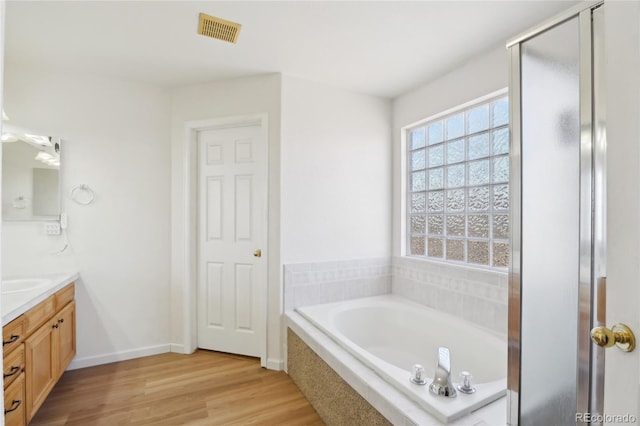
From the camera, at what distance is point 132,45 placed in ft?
6.75

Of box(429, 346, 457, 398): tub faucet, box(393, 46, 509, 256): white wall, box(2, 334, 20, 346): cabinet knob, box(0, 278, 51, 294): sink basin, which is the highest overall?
box(393, 46, 509, 256): white wall

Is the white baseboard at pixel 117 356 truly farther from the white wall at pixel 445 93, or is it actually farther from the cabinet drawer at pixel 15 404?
the white wall at pixel 445 93

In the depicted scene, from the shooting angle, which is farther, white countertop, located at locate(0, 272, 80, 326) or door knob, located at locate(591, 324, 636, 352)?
white countertop, located at locate(0, 272, 80, 326)

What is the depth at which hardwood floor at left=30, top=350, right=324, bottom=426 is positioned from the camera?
1.83 meters

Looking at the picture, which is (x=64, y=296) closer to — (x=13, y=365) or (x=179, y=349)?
(x=13, y=365)

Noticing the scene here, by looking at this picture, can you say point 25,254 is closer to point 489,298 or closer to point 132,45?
point 132,45

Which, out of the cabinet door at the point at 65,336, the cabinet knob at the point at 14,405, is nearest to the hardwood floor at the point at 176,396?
the cabinet door at the point at 65,336

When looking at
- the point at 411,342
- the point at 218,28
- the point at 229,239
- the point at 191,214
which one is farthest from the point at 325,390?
the point at 218,28

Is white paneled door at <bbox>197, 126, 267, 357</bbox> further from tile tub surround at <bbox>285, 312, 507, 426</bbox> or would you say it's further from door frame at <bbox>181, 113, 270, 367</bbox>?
tile tub surround at <bbox>285, 312, 507, 426</bbox>

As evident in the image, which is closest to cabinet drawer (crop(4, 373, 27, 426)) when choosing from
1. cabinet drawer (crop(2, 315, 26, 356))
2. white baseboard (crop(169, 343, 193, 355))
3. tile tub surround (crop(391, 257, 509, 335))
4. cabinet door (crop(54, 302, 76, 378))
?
cabinet drawer (crop(2, 315, 26, 356))

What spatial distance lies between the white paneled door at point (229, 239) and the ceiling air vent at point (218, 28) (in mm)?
795

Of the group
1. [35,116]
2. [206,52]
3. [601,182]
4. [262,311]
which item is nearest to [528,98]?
[601,182]

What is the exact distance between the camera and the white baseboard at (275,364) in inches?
95.7

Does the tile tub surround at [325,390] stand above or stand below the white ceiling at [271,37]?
below
